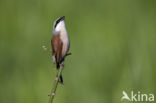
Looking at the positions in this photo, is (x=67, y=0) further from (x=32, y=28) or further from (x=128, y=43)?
(x=128, y=43)

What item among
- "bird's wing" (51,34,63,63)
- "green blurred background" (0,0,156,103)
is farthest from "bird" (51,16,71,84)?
"green blurred background" (0,0,156,103)

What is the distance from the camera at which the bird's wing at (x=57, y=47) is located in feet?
6.51

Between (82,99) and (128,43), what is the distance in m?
0.78

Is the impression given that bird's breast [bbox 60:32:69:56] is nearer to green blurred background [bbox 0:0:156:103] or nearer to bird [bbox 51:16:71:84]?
bird [bbox 51:16:71:84]

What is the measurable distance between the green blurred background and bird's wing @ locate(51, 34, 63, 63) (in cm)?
110

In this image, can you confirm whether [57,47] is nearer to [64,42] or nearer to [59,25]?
[64,42]

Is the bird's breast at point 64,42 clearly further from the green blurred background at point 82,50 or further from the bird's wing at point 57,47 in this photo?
the green blurred background at point 82,50

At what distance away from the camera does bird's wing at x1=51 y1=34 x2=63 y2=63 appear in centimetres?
199

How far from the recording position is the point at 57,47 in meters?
2.03

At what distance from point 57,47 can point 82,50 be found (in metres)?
1.59

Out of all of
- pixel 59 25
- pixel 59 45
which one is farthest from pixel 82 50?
pixel 59 45

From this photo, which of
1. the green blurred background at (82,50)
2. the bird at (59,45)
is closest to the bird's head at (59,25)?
the bird at (59,45)

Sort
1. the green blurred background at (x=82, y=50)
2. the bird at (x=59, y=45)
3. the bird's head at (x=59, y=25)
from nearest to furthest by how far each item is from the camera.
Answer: the bird at (x=59, y=45) → the bird's head at (x=59, y=25) → the green blurred background at (x=82, y=50)

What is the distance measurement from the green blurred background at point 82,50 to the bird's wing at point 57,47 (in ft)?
3.61
